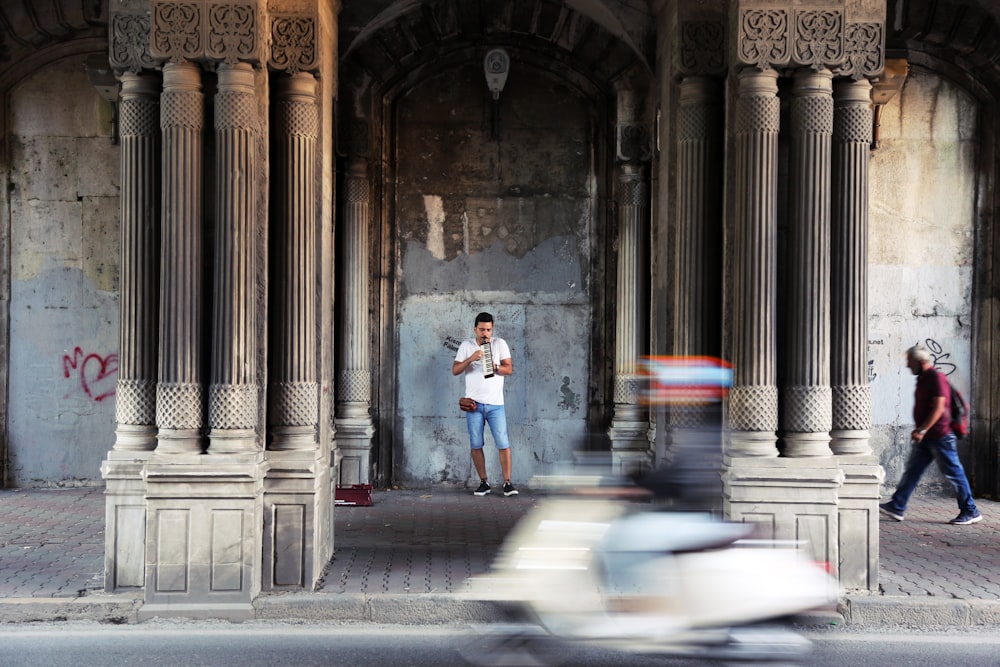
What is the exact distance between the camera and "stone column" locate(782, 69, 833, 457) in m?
7.73

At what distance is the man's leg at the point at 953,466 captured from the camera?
1038 cm

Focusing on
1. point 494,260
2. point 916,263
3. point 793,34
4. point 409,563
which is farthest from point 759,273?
point 916,263

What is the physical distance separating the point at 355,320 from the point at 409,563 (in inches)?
188

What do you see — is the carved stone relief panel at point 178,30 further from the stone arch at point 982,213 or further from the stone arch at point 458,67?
the stone arch at point 982,213

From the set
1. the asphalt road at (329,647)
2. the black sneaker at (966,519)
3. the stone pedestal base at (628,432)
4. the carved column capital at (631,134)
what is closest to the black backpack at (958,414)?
the black sneaker at (966,519)

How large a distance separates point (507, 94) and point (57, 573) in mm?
7611

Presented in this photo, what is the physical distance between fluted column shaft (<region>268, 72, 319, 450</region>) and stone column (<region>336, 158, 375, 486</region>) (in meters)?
4.58

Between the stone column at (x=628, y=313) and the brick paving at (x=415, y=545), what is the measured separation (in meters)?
1.42

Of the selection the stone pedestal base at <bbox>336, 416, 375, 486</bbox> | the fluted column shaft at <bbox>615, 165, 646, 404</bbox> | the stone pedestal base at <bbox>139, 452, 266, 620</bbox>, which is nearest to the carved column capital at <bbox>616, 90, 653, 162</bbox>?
the fluted column shaft at <bbox>615, 165, 646, 404</bbox>

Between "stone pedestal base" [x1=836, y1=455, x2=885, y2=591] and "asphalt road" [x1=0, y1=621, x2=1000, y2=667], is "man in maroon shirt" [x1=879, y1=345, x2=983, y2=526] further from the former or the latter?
"asphalt road" [x1=0, y1=621, x2=1000, y2=667]

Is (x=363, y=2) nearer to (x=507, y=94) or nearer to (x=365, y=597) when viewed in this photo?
(x=507, y=94)

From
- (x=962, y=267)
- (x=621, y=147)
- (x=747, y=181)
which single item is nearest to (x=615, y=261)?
(x=621, y=147)

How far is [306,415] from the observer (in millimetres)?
7887

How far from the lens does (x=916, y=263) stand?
1248 centimetres
